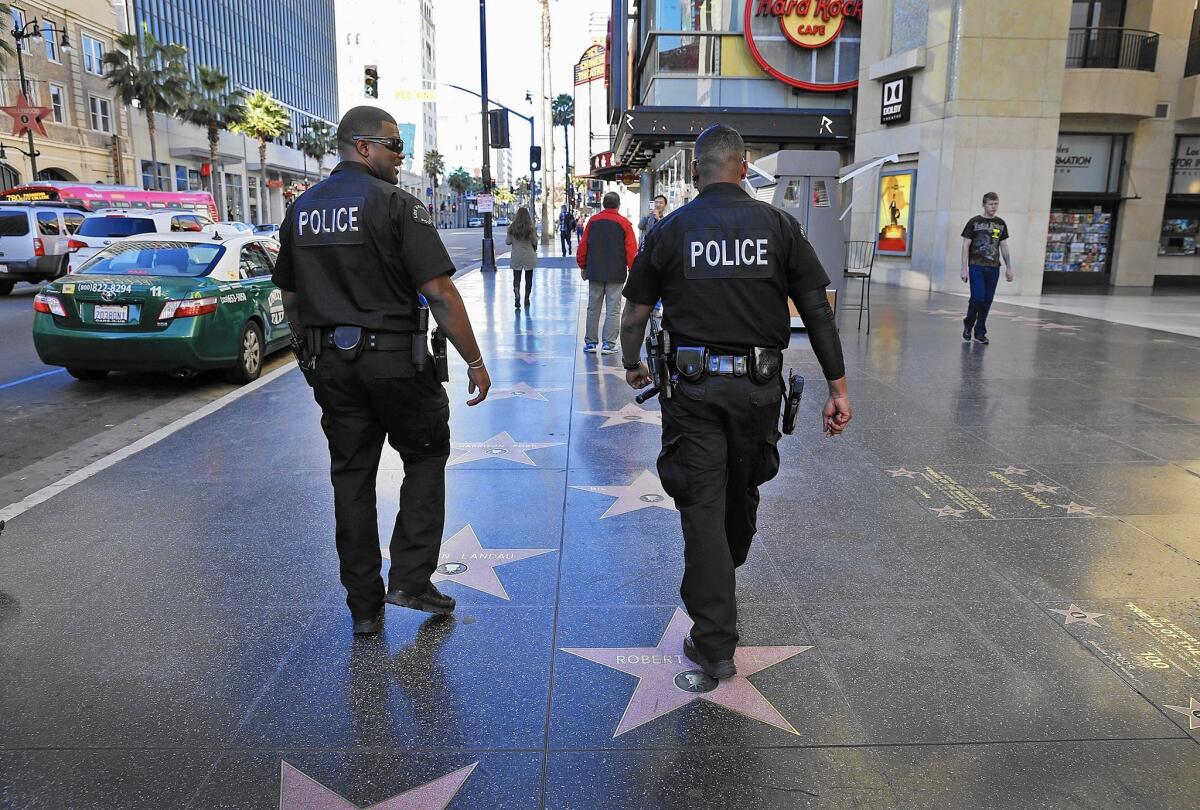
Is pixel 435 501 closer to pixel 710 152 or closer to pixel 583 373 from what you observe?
pixel 710 152

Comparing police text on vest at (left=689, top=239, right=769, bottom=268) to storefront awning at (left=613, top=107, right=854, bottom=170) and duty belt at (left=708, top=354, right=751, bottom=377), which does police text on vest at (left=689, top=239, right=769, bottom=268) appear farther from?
storefront awning at (left=613, top=107, right=854, bottom=170)

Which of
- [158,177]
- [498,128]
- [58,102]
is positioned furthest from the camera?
[158,177]

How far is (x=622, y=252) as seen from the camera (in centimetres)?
1062

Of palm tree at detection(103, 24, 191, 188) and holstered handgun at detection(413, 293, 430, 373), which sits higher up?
palm tree at detection(103, 24, 191, 188)

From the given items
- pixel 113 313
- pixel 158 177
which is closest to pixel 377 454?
pixel 113 313

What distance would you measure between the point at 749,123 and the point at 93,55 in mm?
42778

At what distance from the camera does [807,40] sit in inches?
966

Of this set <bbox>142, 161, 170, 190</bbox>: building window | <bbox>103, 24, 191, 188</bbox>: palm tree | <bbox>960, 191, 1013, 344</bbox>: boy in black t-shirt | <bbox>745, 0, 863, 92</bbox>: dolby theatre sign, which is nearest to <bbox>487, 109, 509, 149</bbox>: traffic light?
<bbox>745, 0, 863, 92</bbox>: dolby theatre sign

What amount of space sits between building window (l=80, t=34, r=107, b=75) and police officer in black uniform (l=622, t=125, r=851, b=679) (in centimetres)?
5611

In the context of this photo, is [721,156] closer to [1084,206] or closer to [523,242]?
[523,242]

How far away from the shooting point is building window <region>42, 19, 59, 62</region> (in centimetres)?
4453

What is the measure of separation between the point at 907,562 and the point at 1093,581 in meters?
0.85

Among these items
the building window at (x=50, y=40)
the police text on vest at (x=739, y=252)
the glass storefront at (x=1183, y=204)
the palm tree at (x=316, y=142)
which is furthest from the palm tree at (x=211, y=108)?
the police text on vest at (x=739, y=252)

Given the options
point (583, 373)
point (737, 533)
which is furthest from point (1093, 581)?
point (583, 373)
